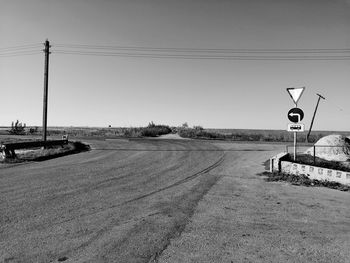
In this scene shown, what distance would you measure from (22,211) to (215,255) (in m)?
4.40

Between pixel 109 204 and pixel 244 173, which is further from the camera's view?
pixel 244 173

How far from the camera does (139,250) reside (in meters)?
4.48

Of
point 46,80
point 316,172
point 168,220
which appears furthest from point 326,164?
point 46,80

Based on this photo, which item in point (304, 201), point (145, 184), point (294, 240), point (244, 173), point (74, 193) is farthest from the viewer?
point (244, 173)

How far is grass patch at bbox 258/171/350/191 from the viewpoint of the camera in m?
8.88

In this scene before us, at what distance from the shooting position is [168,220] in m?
5.91

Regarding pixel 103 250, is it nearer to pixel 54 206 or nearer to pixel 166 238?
pixel 166 238

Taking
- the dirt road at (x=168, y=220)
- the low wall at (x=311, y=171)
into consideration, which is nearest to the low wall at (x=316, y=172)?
the low wall at (x=311, y=171)

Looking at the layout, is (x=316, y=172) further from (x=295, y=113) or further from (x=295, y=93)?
(x=295, y=93)

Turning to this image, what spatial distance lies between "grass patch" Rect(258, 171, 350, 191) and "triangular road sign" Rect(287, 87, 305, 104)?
9.24ft

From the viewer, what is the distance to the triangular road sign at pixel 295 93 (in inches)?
433

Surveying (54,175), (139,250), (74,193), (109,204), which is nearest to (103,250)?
(139,250)

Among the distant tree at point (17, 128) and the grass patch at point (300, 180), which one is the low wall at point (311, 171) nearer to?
the grass patch at point (300, 180)

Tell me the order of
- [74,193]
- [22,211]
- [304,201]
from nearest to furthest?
[22,211] < [304,201] < [74,193]
